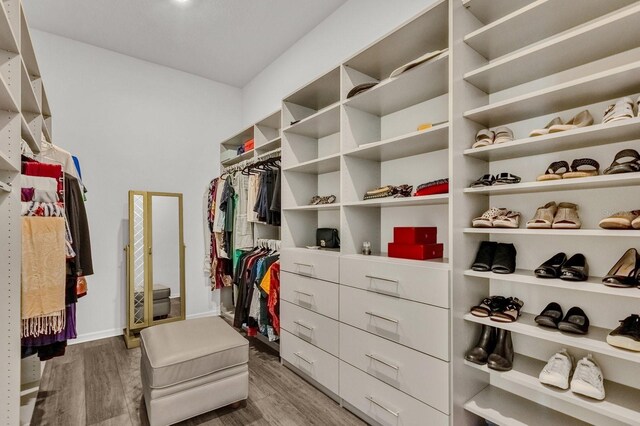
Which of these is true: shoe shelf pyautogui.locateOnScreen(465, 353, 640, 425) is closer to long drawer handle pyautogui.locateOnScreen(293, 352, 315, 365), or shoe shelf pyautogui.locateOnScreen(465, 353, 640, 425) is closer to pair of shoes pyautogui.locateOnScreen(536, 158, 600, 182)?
pair of shoes pyautogui.locateOnScreen(536, 158, 600, 182)

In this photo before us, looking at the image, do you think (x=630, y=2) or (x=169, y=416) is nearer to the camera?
(x=630, y=2)

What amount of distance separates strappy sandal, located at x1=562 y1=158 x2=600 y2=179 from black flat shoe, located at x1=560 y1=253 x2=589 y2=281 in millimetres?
377

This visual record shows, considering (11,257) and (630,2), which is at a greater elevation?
(630,2)

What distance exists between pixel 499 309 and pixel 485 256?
0.84ft

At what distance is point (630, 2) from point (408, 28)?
908mm

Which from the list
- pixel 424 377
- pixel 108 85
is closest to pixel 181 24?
pixel 108 85

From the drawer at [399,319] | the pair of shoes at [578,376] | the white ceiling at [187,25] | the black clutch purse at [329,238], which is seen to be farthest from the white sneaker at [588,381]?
the white ceiling at [187,25]

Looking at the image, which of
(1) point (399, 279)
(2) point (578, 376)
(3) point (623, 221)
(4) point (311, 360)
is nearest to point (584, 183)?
(3) point (623, 221)

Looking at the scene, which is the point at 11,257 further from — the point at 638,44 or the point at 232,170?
the point at 638,44

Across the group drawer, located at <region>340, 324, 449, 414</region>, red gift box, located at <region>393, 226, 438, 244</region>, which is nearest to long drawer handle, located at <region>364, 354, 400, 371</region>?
drawer, located at <region>340, 324, 449, 414</region>

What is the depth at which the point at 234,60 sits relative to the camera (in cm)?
350

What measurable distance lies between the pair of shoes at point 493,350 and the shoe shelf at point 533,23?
141 centimetres

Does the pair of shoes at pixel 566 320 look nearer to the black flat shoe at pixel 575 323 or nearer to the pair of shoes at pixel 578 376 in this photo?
the black flat shoe at pixel 575 323

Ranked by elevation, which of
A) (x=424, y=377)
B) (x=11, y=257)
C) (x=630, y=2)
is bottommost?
(x=424, y=377)
